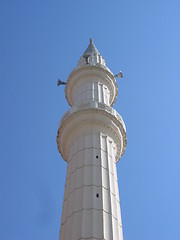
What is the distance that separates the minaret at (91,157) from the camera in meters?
13.9

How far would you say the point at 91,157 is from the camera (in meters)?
17.2

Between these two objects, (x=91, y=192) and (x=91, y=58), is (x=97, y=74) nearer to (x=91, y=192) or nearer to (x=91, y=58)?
(x=91, y=58)

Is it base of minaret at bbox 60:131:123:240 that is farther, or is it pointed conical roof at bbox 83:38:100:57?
pointed conical roof at bbox 83:38:100:57

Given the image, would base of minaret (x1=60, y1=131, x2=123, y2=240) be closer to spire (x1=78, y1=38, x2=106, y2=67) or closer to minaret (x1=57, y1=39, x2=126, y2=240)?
minaret (x1=57, y1=39, x2=126, y2=240)

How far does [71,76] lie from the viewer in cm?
2527

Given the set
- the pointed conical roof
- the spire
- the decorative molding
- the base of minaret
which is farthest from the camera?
the pointed conical roof

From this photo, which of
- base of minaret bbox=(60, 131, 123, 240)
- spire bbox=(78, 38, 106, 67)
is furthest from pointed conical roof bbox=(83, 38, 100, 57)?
base of minaret bbox=(60, 131, 123, 240)

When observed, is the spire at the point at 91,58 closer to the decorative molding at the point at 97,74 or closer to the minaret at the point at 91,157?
the decorative molding at the point at 97,74

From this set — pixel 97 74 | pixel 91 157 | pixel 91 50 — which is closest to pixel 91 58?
pixel 91 50

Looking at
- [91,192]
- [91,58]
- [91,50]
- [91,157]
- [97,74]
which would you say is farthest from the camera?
[91,50]

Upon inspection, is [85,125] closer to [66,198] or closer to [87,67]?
[66,198]

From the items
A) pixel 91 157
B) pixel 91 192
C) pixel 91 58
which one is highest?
pixel 91 58

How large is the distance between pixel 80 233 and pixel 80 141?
20.5 ft

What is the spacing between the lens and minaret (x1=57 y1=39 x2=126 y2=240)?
13945 mm
